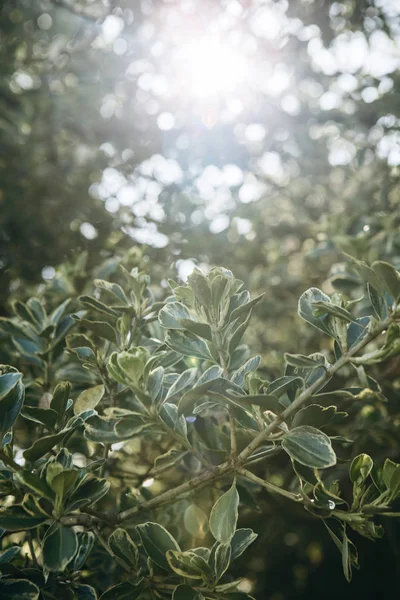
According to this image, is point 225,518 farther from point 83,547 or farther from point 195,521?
point 195,521

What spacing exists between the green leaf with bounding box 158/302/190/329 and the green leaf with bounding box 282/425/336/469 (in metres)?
0.27

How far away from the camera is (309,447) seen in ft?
2.61

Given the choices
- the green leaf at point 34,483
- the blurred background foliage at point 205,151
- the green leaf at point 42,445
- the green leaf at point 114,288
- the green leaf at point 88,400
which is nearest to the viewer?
the green leaf at point 34,483

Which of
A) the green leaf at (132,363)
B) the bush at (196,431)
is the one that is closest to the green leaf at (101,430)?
the bush at (196,431)

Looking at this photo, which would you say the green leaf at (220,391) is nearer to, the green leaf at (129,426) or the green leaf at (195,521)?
the green leaf at (129,426)

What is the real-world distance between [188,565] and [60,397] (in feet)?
1.19

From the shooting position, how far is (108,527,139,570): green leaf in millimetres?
918

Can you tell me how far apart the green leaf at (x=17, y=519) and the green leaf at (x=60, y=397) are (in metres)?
0.17

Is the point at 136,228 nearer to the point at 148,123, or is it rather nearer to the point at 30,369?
the point at 148,123

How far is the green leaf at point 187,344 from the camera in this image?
0.93m

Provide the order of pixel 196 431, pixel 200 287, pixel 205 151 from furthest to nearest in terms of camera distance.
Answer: pixel 205 151, pixel 196 431, pixel 200 287

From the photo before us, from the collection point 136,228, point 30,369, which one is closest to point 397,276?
point 30,369

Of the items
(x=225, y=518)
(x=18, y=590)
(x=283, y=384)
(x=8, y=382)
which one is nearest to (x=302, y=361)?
(x=283, y=384)

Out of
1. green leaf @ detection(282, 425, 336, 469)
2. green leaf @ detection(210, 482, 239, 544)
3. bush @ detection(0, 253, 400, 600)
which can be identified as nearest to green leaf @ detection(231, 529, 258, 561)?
bush @ detection(0, 253, 400, 600)
